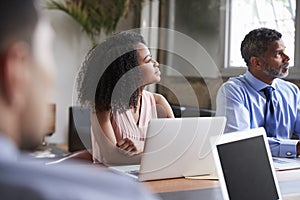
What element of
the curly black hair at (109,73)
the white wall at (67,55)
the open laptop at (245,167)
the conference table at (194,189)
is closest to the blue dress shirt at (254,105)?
the curly black hair at (109,73)

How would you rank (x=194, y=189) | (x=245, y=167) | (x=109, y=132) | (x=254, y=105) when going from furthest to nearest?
(x=254, y=105) < (x=109, y=132) < (x=194, y=189) < (x=245, y=167)

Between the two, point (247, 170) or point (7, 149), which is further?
point (247, 170)

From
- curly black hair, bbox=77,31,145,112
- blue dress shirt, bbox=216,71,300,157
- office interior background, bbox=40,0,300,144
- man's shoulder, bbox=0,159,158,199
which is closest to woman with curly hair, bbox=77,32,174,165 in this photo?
curly black hair, bbox=77,31,145,112

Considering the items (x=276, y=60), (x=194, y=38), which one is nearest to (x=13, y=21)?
(x=276, y=60)

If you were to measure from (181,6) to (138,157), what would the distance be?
10.8 ft

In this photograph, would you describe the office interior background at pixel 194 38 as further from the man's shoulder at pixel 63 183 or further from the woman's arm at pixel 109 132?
the man's shoulder at pixel 63 183

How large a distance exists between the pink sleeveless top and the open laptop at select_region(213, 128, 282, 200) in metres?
0.73

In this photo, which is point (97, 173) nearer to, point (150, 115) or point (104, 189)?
point (104, 189)

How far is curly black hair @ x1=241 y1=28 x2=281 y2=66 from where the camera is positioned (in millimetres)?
2850

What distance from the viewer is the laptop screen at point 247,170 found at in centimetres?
129

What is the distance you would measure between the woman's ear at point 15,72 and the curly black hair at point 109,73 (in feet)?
6.28

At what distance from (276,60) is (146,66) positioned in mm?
905

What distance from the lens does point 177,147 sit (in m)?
1.67

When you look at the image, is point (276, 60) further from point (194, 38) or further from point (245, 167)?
point (194, 38)
